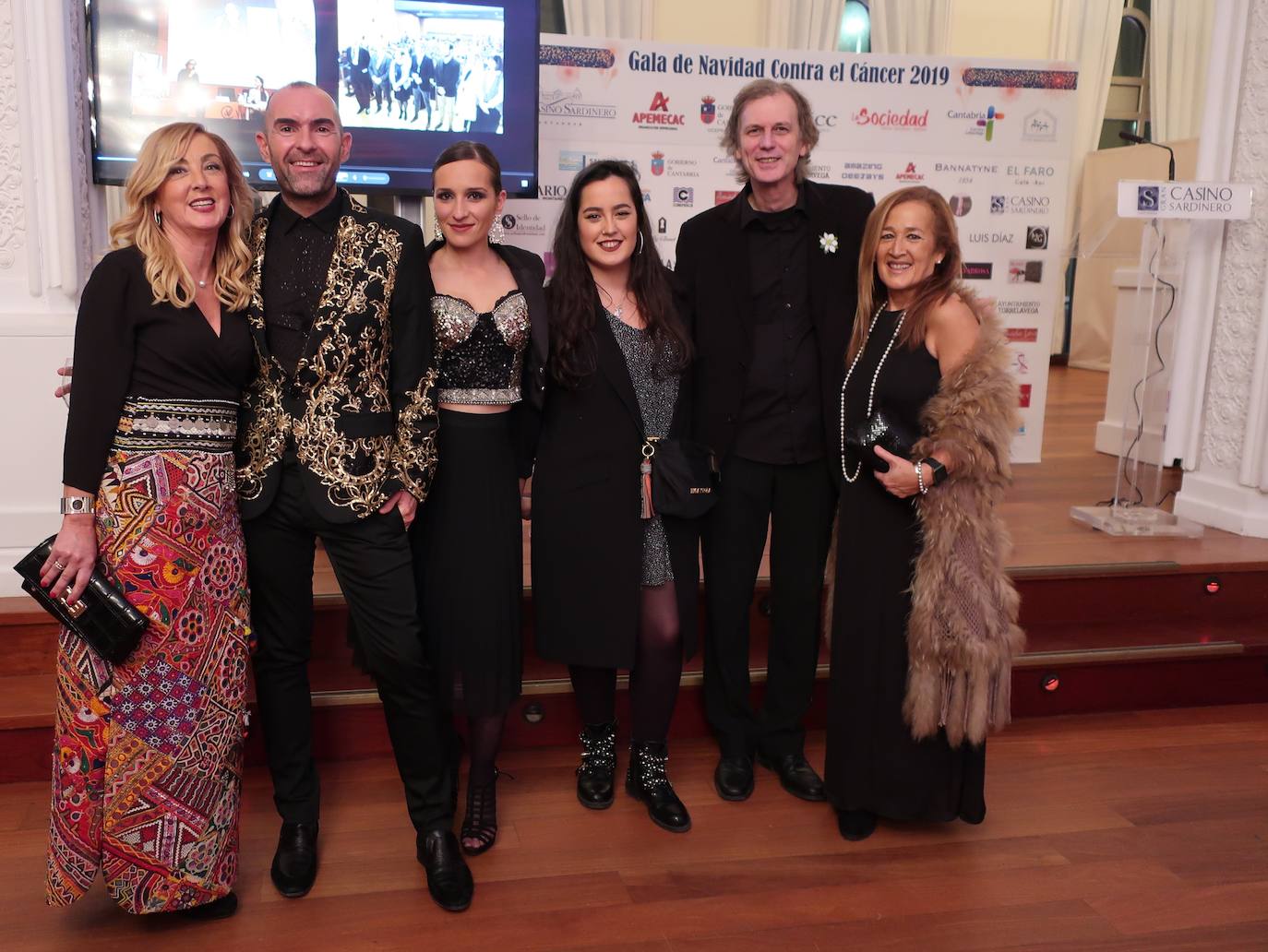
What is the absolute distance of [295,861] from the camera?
7.87 feet

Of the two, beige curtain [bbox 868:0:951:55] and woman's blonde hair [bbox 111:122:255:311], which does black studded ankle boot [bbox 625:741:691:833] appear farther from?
beige curtain [bbox 868:0:951:55]

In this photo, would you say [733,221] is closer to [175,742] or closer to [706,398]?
[706,398]

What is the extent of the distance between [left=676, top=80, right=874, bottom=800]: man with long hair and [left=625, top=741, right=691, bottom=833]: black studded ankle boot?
0.43 m

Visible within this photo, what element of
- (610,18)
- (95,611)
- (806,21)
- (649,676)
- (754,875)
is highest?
(806,21)

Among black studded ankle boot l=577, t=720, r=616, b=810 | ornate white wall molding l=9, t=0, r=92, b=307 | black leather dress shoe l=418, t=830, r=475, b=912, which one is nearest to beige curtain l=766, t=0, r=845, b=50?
ornate white wall molding l=9, t=0, r=92, b=307

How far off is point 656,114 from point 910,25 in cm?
557

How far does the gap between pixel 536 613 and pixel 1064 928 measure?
1.38m

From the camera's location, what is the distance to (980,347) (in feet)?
7.82

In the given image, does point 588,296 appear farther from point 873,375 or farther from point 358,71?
point 358,71

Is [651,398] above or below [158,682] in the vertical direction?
above

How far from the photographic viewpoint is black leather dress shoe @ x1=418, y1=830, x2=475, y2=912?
233 centimetres

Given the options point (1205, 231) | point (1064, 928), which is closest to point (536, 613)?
point (1064, 928)

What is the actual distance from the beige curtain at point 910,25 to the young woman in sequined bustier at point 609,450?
7.93 meters

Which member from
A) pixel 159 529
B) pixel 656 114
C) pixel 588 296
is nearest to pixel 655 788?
pixel 588 296
